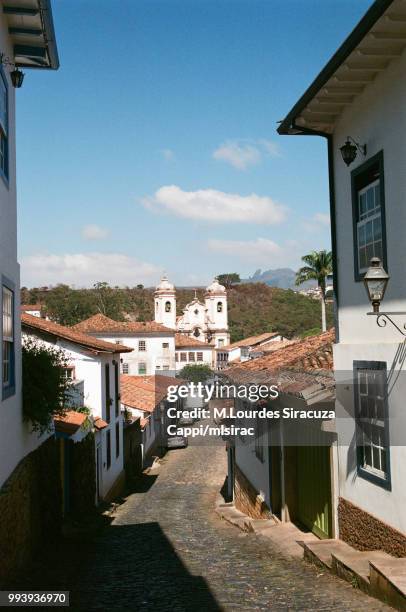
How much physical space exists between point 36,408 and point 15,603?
4098mm

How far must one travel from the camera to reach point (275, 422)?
15156mm

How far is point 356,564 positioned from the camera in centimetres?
842

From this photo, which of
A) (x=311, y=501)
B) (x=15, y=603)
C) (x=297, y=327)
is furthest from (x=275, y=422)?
(x=297, y=327)

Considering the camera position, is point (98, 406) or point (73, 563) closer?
point (73, 563)

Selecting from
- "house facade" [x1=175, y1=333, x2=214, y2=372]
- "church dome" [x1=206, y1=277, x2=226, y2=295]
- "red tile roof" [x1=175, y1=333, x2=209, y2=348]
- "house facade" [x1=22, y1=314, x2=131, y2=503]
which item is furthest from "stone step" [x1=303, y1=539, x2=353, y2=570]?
"church dome" [x1=206, y1=277, x2=226, y2=295]

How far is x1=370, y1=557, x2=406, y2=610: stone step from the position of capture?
22.3 ft

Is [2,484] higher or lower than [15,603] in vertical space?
higher

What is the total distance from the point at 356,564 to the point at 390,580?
1.41m

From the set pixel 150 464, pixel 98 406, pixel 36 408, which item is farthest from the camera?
pixel 150 464

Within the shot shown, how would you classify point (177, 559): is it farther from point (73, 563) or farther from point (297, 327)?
point (297, 327)

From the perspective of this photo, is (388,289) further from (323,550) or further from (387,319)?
(323,550)

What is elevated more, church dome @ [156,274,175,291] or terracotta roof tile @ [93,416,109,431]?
church dome @ [156,274,175,291]

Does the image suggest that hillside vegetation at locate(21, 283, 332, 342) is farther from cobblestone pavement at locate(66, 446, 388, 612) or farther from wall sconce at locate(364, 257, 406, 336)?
wall sconce at locate(364, 257, 406, 336)

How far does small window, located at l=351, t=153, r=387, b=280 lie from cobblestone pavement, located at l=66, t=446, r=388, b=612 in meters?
4.02
